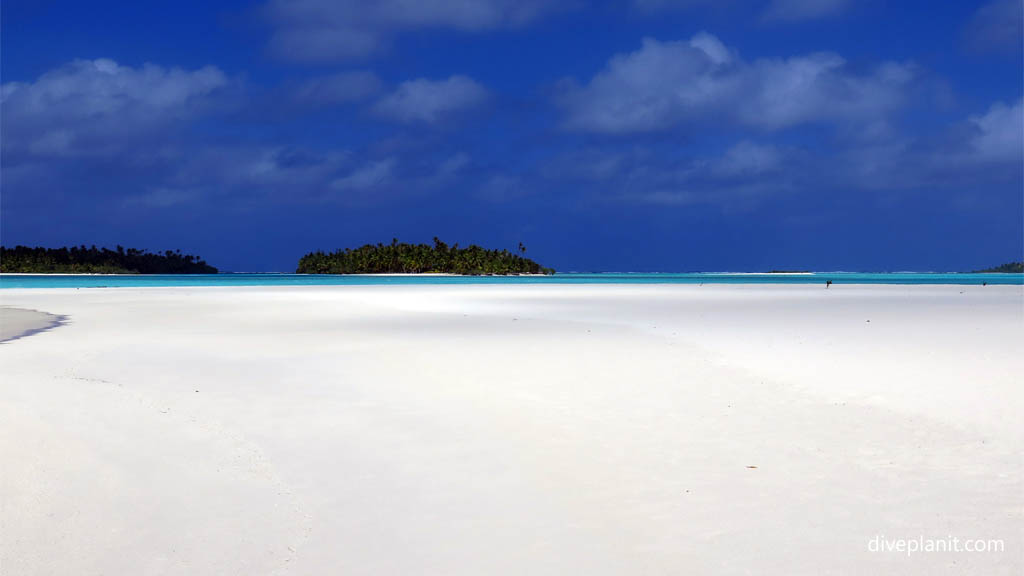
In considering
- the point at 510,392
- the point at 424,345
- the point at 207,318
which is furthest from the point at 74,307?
the point at 510,392

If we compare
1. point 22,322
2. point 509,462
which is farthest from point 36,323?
point 509,462

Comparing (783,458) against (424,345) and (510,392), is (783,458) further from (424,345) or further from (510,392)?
(424,345)

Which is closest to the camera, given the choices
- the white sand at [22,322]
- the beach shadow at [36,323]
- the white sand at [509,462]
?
the white sand at [509,462]

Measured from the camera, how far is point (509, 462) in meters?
7.05

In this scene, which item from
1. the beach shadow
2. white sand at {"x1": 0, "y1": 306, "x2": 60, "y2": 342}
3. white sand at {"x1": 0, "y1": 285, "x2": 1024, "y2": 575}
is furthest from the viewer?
white sand at {"x1": 0, "y1": 306, "x2": 60, "y2": 342}

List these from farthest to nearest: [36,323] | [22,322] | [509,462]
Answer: [22,322] < [36,323] < [509,462]

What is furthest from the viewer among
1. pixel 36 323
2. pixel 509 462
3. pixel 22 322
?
pixel 22 322

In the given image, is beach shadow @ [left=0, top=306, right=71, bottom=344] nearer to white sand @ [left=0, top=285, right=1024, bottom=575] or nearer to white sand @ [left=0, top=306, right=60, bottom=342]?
white sand @ [left=0, top=306, right=60, bottom=342]

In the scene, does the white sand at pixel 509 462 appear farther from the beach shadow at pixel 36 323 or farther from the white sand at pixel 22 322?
the white sand at pixel 22 322

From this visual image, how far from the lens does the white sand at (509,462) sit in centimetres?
494

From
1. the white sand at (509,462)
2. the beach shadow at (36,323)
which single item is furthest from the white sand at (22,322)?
the white sand at (509,462)

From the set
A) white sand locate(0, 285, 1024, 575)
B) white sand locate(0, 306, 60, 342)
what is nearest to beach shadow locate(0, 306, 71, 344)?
white sand locate(0, 306, 60, 342)

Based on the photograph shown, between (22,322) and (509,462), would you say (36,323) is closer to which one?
→ (22,322)

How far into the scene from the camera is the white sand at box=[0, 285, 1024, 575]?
4.94 metres
